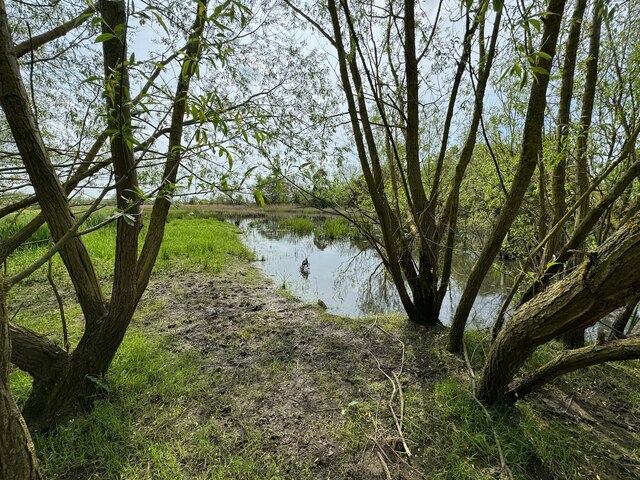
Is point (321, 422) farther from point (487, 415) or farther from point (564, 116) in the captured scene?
point (564, 116)

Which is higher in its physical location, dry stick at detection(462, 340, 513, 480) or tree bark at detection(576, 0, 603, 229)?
tree bark at detection(576, 0, 603, 229)

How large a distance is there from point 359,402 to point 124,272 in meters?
2.15

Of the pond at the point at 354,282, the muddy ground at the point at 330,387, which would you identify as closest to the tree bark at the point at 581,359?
the muddy ground at the point at 330,387

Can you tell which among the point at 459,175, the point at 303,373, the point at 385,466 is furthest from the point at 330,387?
the point at 459,175

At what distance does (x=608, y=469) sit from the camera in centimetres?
194

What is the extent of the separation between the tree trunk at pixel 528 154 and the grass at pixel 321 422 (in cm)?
99

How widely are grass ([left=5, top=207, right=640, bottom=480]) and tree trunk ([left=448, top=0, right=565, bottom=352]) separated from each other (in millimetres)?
988

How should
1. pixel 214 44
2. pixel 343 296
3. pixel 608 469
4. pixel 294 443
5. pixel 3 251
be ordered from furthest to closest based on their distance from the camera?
pixel 343 296 → pixel 294 443 → pixel 608 469 → pixel 3 251 → pixel 214 44

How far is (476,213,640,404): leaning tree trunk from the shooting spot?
1434 mm

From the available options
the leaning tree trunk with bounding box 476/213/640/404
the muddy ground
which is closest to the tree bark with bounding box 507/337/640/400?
the leaning tree trunk with bounding box 476/213/640/404

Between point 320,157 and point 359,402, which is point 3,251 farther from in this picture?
point 320,157

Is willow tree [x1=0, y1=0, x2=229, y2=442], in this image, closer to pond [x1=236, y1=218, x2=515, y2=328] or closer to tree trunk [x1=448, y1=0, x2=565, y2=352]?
tree trunk [x1=448, y1=0, x2=565, y2=352]

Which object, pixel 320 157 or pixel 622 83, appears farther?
pixel 320 157

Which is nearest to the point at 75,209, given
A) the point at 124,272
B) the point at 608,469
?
the point at 124,272
